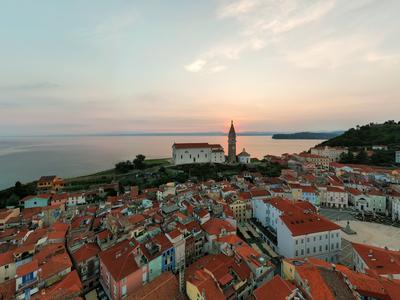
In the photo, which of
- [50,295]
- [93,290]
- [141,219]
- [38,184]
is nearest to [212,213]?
[141,219]

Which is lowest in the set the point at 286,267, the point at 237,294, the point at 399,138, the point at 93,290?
the point at 93,290

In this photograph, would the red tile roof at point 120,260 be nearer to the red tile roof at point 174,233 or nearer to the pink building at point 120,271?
the pink building at point 120,271

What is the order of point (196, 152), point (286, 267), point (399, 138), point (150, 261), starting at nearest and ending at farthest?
point (286, 267)
point (150, 261)
point (196, 152)
point (399, 138)

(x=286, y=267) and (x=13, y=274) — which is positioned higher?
(x=286, y=267)

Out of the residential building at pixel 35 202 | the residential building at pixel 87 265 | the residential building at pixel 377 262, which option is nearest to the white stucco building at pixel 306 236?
the residential building at pixel 377 262

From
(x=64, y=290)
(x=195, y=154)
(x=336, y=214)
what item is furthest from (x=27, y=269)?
(x=195, y=154)

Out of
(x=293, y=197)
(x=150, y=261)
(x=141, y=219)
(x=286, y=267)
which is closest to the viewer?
(x=286, y=267)

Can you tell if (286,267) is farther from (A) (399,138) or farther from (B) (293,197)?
(A) (399,138)

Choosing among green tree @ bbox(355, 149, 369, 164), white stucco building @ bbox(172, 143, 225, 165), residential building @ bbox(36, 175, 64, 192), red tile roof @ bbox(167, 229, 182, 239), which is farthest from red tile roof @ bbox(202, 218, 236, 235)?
green tree @ bbox(355, 149, 369, 164)
